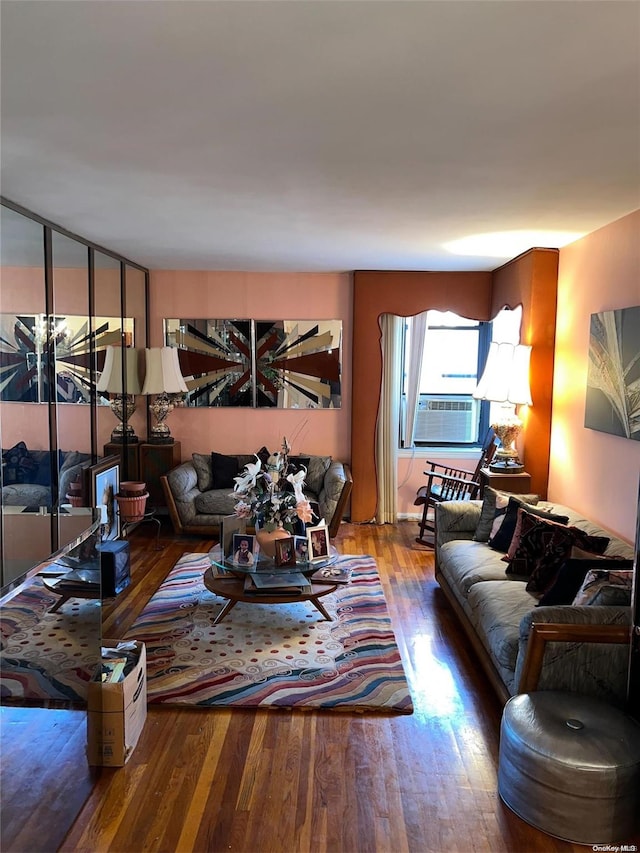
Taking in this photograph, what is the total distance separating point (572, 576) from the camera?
3.00 metres

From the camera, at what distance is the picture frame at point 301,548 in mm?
3969

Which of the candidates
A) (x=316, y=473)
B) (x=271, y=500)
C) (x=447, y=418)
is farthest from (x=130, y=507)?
(x=447, y=418)

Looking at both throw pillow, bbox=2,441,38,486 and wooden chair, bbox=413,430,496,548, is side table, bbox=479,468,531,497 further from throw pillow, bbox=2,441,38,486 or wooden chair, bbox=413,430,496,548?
throw pillow, bbox=2,441,38,486

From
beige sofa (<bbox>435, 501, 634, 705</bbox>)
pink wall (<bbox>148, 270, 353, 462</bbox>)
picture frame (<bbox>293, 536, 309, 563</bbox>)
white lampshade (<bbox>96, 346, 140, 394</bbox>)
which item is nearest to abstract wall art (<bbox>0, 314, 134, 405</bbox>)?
white lampshade (<bbox>96, 346, 140, 394</bbox>)

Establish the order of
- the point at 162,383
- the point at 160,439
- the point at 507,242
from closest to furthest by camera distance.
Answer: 1. the point at 507,242
2. the point at 162,383
3. the point at 160,439

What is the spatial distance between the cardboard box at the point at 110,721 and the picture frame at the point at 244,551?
4.22ft

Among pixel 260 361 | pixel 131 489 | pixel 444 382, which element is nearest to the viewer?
pixel 131 489

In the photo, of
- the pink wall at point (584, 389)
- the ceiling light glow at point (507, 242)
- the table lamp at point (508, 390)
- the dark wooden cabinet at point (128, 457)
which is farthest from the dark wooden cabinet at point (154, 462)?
the pink wall at point (584, 389)

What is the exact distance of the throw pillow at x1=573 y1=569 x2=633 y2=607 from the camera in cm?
271

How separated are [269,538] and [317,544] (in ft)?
1.01

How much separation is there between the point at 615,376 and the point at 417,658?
205 cm

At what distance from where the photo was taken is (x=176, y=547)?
225 inches

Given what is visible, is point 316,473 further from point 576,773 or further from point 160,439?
point 576,773

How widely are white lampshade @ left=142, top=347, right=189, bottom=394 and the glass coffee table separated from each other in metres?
2.52
